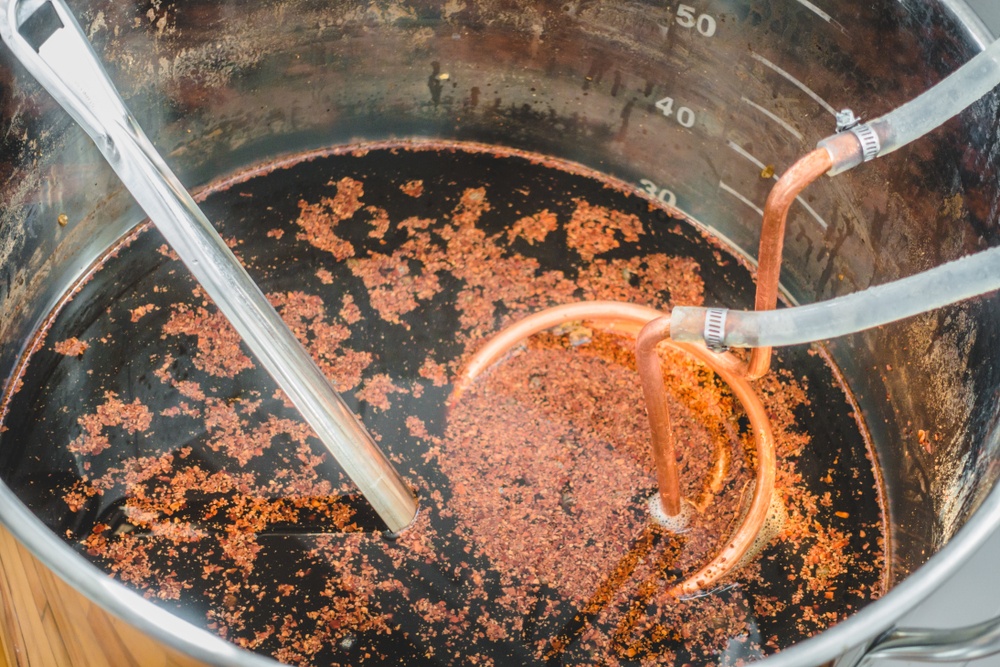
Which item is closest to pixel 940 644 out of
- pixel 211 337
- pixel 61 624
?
pixel 61 624

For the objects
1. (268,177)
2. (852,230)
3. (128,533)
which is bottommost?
(852,230)

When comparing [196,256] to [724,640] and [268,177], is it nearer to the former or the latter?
[268,177]

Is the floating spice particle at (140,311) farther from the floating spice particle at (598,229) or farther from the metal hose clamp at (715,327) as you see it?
the metal hose clamp at (715,327)

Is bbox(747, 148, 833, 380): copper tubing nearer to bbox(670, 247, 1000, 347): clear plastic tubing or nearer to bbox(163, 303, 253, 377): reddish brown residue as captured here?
bbox(670, 247, 1000, 347): clear plastic tubing

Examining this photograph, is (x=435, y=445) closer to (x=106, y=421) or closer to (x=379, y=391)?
(x=379, y=391)

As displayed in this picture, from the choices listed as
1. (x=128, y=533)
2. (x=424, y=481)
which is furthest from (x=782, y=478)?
(x=128, y=533)

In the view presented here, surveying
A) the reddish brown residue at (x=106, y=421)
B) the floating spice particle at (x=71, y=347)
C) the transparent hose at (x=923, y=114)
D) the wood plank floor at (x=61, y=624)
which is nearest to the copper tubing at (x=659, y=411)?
the transparent hose at (x=923, y=114)
